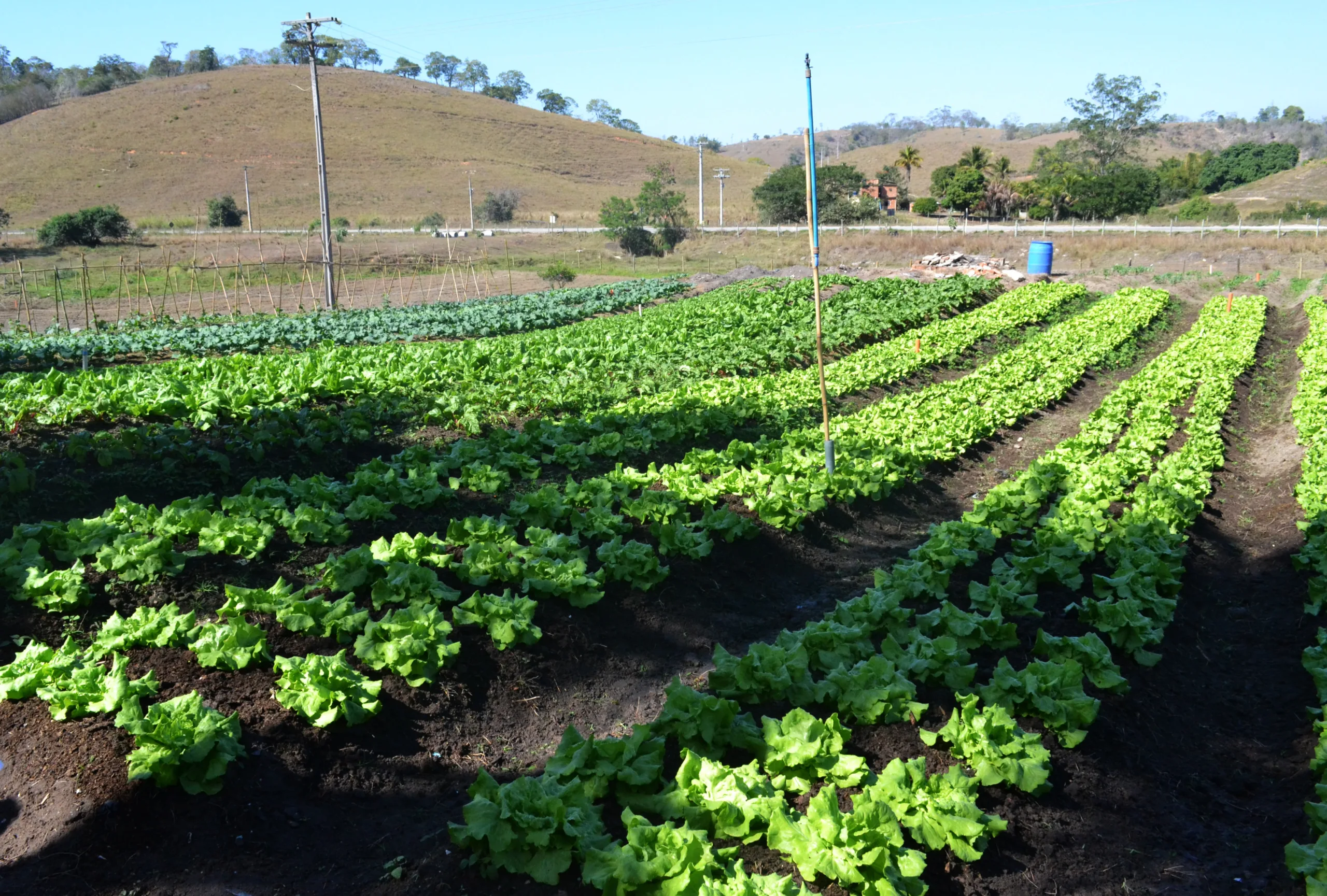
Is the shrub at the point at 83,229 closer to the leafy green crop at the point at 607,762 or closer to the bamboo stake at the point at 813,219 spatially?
the bamboo stake at the point at 813,219

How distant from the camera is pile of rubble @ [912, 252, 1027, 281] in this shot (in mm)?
32000

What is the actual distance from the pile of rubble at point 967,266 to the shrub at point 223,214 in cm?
4954

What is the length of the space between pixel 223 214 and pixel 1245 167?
77.2 m

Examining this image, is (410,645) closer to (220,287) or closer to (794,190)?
(220,287)

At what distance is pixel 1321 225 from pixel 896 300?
33.1m

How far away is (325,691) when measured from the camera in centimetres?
480

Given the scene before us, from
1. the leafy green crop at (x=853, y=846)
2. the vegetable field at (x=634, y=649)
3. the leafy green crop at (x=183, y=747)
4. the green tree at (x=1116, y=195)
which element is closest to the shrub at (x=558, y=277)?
the vegetable field at (x=634, y=649)

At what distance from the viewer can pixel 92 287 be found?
124 ft

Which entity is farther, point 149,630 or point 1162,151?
point 1162,151

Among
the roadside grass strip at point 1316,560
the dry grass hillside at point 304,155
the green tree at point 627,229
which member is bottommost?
the roadside grass strip at point 1316,560

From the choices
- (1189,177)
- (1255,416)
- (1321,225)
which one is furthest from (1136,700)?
(1189,177)

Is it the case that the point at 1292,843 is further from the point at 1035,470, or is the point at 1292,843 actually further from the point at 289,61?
the point at 289,61

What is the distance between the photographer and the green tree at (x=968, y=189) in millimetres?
63406

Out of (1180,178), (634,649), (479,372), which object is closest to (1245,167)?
(1180,178)
